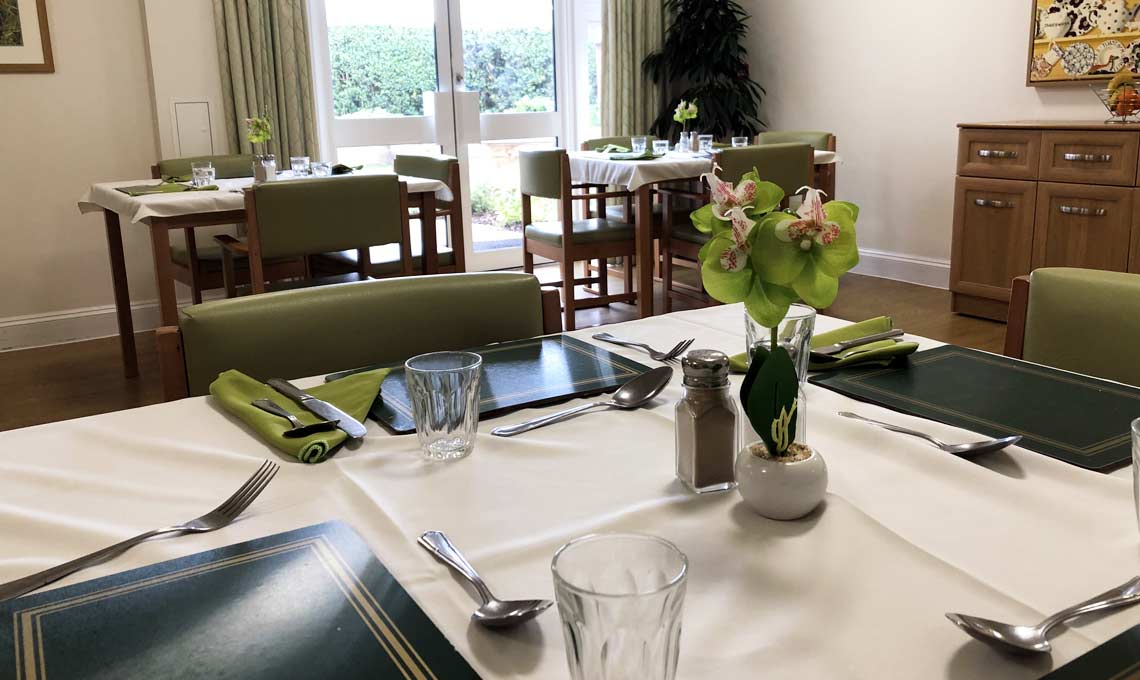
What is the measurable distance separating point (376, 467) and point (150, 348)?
391cm

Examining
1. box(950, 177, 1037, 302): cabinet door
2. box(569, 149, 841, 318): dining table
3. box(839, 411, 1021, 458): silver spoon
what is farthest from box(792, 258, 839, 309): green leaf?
box(950, 177, 1037, 302): cabinet door

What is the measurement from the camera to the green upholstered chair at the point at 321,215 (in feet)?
9.64

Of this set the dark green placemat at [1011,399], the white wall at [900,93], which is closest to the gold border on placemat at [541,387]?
the dark green placemat at [1011,399]

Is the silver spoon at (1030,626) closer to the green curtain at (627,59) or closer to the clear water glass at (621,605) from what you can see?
the clear water glass at (621,605)

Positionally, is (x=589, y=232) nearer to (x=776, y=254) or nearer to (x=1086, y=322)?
(x=1086, y=322)

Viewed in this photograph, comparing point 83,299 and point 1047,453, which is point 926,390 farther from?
point 83,299

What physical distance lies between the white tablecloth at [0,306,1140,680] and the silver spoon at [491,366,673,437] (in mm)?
15

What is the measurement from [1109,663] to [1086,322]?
3.24 ft

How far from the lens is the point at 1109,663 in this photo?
583 millimetres

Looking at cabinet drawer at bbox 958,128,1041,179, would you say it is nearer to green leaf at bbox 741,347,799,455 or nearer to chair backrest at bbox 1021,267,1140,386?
chair backrest at bbox 1021,267,1140,386

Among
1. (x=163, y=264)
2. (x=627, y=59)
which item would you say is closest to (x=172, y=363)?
(x=163, y=264)

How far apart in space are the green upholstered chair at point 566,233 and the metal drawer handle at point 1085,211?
1912mm

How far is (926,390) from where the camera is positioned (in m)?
1.15

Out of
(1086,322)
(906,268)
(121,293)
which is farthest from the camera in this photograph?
(906,268)
